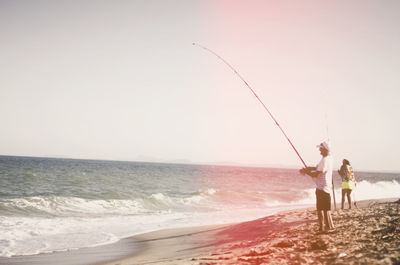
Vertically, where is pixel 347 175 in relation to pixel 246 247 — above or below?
above

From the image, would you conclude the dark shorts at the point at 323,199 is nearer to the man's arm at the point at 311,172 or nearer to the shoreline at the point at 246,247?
the man's arm at the point at 311,172

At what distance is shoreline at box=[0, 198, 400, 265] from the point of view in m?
5.07

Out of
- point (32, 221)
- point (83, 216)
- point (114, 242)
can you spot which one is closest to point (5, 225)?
point (32, 221)

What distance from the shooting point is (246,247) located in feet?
22.8

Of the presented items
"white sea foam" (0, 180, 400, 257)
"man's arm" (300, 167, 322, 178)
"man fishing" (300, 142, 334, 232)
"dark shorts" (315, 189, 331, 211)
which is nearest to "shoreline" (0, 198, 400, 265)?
"dark shorts" (315, 189, 331, 211)

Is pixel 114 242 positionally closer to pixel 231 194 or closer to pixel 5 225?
pixel 5 225

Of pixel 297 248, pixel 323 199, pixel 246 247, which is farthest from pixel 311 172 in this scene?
pixel 246 247

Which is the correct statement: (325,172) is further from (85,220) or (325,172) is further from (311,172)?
(85,220)

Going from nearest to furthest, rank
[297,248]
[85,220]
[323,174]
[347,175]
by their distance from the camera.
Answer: [297,248], [323,174], [347,175], [85,220]

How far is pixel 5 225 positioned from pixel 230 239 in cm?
818

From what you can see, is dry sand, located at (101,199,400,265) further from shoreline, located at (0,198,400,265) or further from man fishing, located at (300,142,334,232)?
man fishing, located at (300,142,334,232)

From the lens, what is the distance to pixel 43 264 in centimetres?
712

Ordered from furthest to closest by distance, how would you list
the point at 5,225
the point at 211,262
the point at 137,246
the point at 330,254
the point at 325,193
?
the point at 5,225 → the point at 137,246 → the point at 325,193 → the point at 211,262 → the point at 330,254

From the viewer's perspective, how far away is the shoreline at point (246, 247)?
16.6 feet
